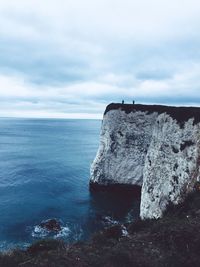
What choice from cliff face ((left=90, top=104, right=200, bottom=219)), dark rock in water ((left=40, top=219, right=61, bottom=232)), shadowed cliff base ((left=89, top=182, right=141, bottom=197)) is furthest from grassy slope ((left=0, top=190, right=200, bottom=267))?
shadowed cliff base ((left=89, top=182, right=141, bottom=197))

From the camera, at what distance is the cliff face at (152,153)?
34.4m

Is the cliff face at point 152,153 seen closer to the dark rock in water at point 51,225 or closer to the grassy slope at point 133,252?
the dark rock in water at point 51,225

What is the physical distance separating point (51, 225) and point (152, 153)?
648 inches

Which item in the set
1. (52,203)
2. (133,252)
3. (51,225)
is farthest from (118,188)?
(133,252)

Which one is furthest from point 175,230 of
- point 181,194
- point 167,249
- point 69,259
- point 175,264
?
point 181,194

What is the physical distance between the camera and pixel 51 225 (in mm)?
40375

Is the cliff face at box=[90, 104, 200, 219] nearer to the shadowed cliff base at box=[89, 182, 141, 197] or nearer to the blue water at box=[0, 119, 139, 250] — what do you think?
the shadowed cliff base at box=[89, 182, 141, 197]

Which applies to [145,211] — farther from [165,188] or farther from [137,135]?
[137,135]

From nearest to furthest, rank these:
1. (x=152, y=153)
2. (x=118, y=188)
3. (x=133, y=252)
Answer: (x=133, y=252)
(x=152, y=153)
(x=118, y=188)

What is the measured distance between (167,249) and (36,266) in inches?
314

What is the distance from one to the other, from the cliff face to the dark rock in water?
440 inches

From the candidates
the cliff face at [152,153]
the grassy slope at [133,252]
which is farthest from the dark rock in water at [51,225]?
the grassy slope at [133,252]

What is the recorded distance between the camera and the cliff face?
34.4m

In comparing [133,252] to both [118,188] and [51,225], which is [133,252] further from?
[118,188]
